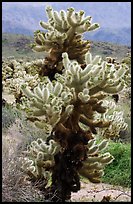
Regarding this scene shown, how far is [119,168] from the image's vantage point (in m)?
8.83

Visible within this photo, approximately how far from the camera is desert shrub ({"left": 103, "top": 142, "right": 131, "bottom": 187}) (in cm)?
827

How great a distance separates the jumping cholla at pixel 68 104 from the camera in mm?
6027

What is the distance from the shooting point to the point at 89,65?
605 cm

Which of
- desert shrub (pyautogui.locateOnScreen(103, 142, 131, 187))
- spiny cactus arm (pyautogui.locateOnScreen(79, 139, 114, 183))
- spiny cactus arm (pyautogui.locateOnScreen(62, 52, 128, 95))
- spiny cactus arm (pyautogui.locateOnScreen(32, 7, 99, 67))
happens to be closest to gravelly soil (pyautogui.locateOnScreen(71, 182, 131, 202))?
spiny cactus arm (pyautogui.locateOnScreen(79, 139, 114, 183))

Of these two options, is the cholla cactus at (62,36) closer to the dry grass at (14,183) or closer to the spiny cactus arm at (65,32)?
the spiny cactus arm at (65,32)

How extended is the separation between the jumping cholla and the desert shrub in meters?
1.81

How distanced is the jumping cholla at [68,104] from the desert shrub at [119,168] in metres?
1.81

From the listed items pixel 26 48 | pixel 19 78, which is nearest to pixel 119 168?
pixel 19 78

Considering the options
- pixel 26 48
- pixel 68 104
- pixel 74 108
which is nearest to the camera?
pixel 68 104

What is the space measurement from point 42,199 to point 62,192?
0.28m

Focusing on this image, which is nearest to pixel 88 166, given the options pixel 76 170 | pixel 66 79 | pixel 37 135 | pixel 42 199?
pixel 76 170

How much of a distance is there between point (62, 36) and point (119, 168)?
3125 mm

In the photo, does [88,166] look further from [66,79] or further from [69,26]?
[69,26]

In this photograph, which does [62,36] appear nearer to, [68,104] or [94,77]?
[94,77]
